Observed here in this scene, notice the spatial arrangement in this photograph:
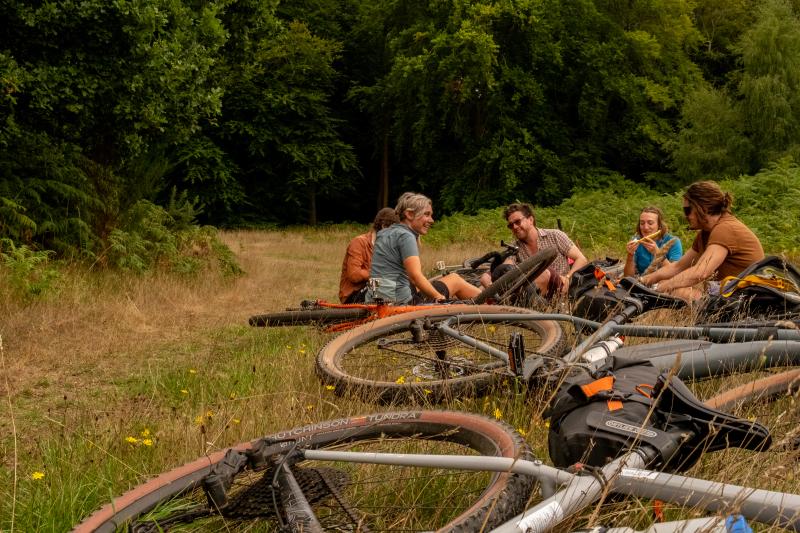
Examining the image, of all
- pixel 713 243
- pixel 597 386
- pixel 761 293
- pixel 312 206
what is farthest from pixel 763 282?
pixel 312 206

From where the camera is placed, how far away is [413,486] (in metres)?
2.66

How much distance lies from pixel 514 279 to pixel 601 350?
240cm

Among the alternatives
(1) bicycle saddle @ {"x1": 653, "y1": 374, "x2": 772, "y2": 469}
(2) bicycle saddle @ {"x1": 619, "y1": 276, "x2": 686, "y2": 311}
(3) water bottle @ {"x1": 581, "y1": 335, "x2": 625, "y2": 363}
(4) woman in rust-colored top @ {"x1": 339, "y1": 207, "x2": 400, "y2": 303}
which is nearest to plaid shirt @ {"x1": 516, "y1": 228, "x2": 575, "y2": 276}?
(4) woman in rust-colored top @ {"x1": 339, "y1": 207, "x2": 400, "y2": 303}

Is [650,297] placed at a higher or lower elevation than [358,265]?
higher

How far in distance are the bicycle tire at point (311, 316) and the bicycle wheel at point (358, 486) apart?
354 centimetres

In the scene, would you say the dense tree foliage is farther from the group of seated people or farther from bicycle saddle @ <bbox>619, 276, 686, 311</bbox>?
bicycle saddle @ <bbox>619, 276, 686, 311</bbox>

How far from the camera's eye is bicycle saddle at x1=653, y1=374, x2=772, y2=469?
2.10m

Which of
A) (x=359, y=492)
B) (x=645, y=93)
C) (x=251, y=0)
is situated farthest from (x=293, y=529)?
(x=645, y=93)

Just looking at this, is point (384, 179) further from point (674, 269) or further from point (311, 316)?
point (674, 269)

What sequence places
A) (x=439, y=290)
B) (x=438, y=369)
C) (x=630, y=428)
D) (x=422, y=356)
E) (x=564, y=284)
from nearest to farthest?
(x=630, y=428), (x=422, y=356), (x=438, y=369), (x=564, y=284), (x=439, y=290)

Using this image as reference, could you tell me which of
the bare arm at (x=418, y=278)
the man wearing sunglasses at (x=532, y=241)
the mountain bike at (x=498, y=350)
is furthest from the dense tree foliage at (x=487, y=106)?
the mountain bike at (x=498, y=350)

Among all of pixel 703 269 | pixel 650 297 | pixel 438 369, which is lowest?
pixel 438 369

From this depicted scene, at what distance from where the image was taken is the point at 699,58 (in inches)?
1394

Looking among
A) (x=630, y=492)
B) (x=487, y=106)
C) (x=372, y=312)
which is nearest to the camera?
(x=630, y=492)
